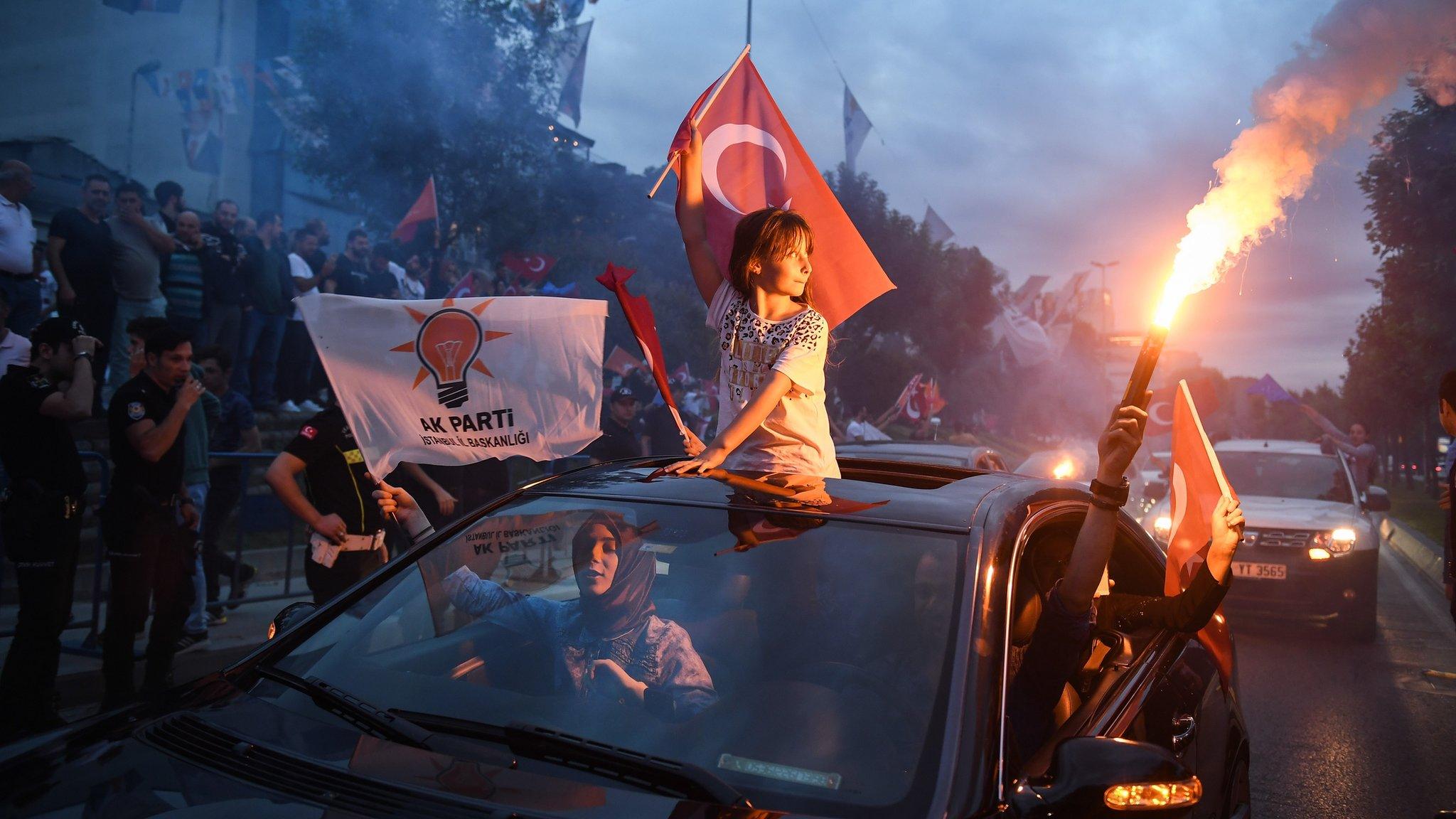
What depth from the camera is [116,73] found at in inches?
789

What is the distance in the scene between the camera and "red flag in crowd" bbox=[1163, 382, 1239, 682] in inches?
121

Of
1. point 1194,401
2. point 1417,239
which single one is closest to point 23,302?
point 1194,401

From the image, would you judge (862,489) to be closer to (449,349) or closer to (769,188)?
(449,349)

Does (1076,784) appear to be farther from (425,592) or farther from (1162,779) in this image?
(425,592)

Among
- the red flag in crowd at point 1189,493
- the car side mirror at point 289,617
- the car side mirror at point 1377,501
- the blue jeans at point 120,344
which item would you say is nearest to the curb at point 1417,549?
the car side mirror at point 1377,501

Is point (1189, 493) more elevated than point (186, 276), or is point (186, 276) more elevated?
point (186, 276)

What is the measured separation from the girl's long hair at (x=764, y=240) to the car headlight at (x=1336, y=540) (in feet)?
25.1

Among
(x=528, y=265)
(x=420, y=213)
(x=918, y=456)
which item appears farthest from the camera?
(x=528, y=265)

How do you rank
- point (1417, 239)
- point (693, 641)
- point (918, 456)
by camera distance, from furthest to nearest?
point (1417, 239) → point (918, 456) → point (693, 641)

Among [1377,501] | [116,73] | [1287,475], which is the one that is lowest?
[1377,501]

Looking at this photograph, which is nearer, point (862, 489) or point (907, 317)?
point (862, 489)

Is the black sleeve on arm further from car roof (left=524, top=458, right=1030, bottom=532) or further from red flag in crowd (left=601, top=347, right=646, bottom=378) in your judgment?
red flag in crowd (left=601, top=347, right=646, bottom=378)

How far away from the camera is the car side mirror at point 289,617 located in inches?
112

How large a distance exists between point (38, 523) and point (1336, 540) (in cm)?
922
